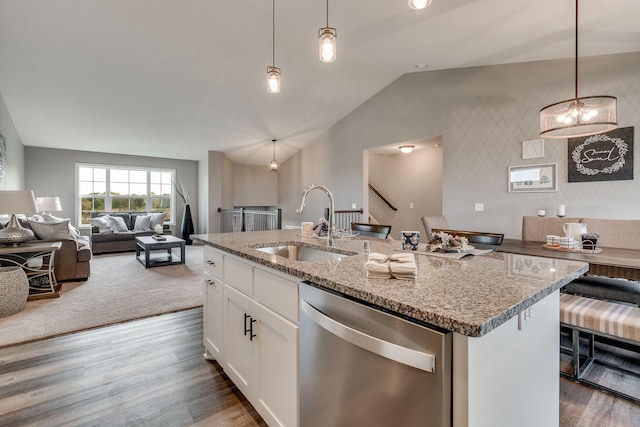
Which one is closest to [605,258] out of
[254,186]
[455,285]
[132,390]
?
[455,285]

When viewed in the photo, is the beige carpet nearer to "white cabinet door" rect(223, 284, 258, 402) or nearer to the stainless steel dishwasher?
"white cabinet door" rect(223, 284, 258, 402)

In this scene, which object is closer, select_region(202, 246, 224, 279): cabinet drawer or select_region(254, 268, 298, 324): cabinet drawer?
select_region(254, 268, 298, 324): cabinet drawer

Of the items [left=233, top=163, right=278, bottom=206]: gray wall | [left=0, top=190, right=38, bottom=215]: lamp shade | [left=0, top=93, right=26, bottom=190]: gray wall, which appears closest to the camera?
[left=0, top=190, right=38, bottom=215]: lamp shade

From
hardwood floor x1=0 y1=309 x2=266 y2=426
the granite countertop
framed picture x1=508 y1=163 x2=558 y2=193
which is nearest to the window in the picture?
hardwood floor x1=0 y1=309 x2=266 y2=426

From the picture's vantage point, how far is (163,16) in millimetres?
3443

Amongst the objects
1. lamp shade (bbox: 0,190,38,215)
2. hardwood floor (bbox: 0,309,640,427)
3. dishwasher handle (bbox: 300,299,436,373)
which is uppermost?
lamp shade (bbox: 0,190,38,215)

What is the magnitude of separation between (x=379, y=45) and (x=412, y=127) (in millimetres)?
1663

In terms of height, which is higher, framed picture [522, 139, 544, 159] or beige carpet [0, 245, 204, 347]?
framed picture [522, 139, 544, 159]

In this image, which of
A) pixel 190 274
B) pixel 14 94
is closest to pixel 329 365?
pixel 190 274

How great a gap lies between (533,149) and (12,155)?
26.9 feet

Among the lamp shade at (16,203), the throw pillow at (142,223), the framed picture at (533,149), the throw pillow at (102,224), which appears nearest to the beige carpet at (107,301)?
the lamp shade at (16,203)

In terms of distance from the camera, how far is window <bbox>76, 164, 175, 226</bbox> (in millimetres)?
7141

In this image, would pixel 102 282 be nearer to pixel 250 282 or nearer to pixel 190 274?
pixel 190 274

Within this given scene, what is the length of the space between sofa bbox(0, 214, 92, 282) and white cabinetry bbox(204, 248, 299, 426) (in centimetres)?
340
